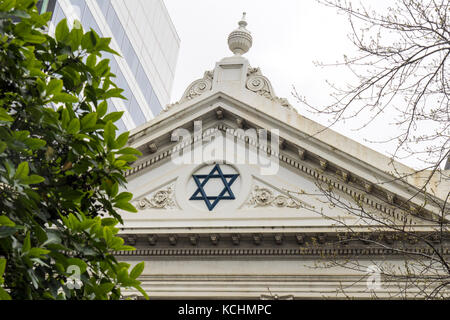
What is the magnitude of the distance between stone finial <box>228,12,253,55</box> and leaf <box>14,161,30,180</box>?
1490 cm

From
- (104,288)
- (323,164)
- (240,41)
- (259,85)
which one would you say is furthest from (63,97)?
(240,41)

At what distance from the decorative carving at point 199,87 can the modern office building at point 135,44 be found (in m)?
19.8

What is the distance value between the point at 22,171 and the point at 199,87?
1385cm

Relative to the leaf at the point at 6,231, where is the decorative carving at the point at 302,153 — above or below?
above

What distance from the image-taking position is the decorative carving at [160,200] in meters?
18.2

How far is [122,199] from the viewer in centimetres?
696

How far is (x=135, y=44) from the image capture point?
2041 inches

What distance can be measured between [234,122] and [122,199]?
11.9 meters

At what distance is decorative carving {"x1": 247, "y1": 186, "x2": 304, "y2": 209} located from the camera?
1753 centimetres

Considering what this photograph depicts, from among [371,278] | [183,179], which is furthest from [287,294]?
[183,179]

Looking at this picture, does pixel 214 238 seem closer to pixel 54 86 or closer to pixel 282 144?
pixel 282 144

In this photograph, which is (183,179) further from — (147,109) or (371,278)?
(147,109)

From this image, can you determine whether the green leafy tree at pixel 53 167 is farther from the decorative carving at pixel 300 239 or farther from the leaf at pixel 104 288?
the decorative carving at pixel 300 239

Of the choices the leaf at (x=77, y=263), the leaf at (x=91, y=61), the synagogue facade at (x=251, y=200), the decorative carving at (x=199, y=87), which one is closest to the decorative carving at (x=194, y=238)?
the synagogue facade at (x=251, y=200)
